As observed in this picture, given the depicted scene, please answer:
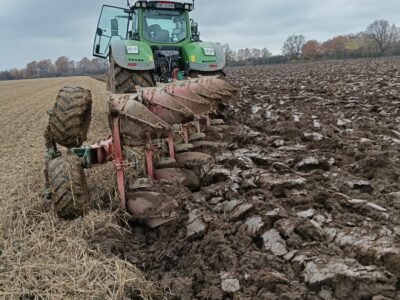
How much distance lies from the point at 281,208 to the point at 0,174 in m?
3.59

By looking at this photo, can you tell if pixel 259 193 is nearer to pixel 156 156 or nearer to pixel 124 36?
pixel 156 156

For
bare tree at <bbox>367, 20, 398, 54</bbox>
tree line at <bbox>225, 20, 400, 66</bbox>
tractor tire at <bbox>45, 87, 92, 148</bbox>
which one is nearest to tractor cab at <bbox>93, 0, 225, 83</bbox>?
tractor tire at <bbox>45, 87, 92, 148</bbox>

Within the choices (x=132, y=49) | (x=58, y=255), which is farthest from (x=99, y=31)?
(x=58, y=255)

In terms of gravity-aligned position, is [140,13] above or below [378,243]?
above

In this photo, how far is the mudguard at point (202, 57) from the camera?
7.11 m

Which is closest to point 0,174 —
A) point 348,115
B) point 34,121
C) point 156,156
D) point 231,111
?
point 156,156

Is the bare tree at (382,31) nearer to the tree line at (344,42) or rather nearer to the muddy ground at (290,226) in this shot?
the tree line at (344,42)

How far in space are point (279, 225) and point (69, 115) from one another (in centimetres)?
190

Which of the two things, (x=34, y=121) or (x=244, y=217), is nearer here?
(x=244, y=217)

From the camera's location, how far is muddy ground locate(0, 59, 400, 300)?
2326 millimetres

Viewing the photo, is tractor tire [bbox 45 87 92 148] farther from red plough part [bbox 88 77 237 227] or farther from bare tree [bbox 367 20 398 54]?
bare tree [bbox 367 20 398 54]

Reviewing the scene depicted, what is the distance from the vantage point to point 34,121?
1084 centimetres

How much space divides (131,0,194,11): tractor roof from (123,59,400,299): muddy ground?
11.2ft

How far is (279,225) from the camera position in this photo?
2.88 meters
